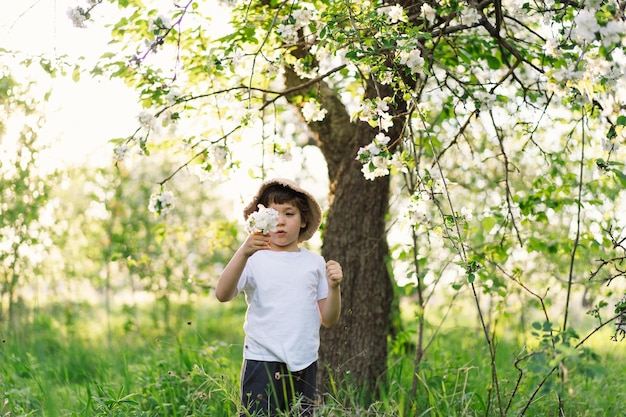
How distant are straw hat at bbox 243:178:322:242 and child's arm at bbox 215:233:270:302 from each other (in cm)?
28

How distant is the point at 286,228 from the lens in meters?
2.81

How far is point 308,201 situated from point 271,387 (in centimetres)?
81

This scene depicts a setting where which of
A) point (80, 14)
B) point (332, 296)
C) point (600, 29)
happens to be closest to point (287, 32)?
point (80, 14)

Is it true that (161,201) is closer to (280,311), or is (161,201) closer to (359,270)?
(280,311)

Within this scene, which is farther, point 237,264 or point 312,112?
point 312,112

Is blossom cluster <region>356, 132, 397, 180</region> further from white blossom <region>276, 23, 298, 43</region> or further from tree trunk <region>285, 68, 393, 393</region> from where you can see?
tree trunk <region>285, 68, 393, 393</region>

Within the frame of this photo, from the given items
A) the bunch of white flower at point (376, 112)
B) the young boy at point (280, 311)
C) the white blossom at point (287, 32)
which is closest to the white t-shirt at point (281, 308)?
the young boy at point (280, 311)

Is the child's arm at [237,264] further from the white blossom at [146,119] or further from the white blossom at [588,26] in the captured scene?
the white blossom at [588,26]


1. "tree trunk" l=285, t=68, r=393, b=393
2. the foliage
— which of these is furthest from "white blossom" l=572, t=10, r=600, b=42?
the foliage

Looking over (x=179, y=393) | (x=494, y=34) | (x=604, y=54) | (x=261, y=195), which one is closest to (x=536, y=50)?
(x=494, y=34)

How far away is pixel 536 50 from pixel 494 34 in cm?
124

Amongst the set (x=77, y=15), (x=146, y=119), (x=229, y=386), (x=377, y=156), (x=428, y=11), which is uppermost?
(x=428, y=11)

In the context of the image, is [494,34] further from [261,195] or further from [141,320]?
[141,320]

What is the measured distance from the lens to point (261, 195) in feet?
9.90
